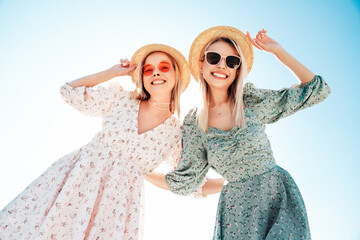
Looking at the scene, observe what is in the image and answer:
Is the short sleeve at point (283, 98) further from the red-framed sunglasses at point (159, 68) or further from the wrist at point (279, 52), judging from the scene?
the red-framed sunglasses at point (159, 68)

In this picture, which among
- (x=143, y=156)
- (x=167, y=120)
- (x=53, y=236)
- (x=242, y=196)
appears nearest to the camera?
(x=53, y=236)

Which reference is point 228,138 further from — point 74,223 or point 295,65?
point 74,223

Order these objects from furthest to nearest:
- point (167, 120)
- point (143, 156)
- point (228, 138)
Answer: point (167, 120)
point (143, 156)
point (228, 138)

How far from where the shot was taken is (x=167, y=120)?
421cm

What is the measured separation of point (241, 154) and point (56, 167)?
2087mm

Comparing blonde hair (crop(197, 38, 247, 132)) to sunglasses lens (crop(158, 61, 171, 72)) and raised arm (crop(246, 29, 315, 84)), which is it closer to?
raised arm (crop(246, 29, 315, 84))

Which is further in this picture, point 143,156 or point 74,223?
point 143,156

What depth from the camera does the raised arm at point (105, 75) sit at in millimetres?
4001

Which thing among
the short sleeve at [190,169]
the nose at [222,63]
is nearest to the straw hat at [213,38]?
the nose at [222,63]

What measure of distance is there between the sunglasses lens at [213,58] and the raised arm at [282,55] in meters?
0.45

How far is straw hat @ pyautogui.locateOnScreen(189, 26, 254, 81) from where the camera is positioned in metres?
4.17

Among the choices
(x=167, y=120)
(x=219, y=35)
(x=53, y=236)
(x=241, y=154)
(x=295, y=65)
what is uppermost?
(x=219, y=35)

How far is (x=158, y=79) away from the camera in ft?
13.8

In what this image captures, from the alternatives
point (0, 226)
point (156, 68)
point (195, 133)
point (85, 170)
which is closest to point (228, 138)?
point (195, 133)
